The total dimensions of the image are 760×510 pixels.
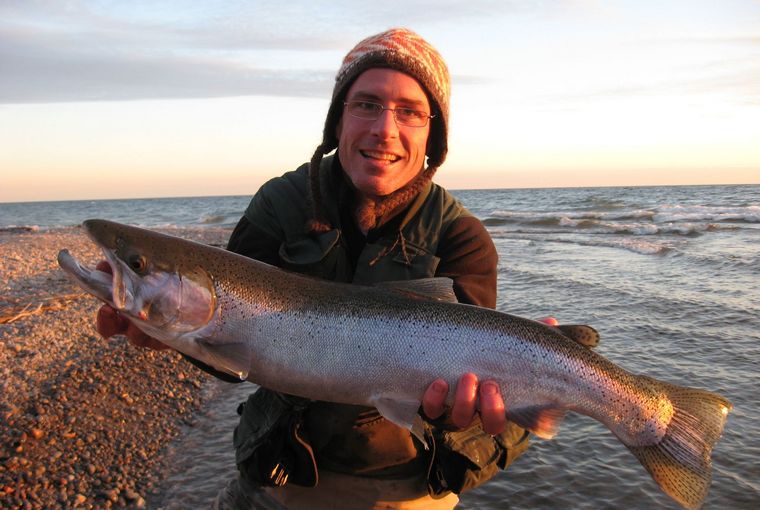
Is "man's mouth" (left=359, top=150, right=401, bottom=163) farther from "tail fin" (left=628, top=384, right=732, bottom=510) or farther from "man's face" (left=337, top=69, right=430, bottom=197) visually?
"tail fin" (left=628, top=384, right=732, bottom=510)

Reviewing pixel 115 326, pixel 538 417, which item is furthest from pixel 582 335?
pixel 115 326

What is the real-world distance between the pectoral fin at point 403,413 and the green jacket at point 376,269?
1.10 feet

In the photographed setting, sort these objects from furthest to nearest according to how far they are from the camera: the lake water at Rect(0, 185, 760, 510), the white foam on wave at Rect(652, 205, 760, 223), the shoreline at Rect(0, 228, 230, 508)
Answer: the white foam on wave at Rect(652, 205, 760, 223), the lake water at Rect(0, 185, 760, 510), the shoreline at Rect(0, 228, 230, 508)

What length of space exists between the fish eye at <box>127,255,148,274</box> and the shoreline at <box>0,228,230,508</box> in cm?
321

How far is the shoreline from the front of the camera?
18.0 ft

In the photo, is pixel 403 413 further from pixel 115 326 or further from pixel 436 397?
pixel 115 326

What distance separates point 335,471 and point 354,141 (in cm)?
197

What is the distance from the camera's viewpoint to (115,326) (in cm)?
328

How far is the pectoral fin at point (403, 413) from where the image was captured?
3.04m

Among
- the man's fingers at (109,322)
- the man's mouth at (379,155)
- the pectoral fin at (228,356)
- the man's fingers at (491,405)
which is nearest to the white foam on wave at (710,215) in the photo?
the man's mouth at (379,155)

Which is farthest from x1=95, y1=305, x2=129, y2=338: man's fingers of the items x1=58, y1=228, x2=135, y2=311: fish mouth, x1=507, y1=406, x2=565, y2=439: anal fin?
x1=507, y1=406, x2=565, y2=439: anal fin

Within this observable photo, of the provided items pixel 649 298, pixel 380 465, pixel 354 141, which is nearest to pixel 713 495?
pixel 380 465

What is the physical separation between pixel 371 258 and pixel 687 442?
2.05 m

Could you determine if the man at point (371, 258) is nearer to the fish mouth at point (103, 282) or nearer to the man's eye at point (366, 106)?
the man's eye at point (366, 106)
